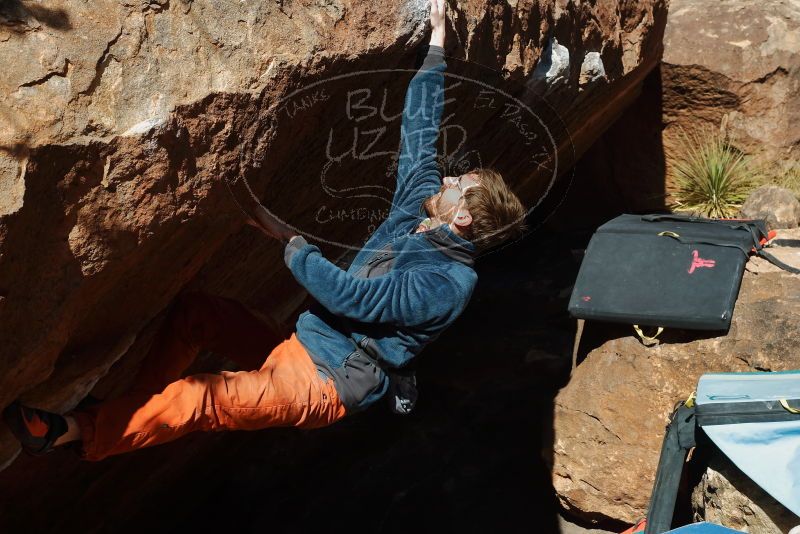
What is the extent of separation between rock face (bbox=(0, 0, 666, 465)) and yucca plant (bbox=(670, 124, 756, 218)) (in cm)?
266

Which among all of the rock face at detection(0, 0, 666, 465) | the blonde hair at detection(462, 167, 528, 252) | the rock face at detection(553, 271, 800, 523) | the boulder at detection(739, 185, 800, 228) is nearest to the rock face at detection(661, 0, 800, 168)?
the boulder at detection(739, 185, 800, 228)

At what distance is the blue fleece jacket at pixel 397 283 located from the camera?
9.52ft

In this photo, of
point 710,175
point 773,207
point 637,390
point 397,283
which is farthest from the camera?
point 710,175

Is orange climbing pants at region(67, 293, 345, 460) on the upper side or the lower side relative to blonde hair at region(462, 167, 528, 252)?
lower

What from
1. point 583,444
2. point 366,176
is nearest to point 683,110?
point 583,444

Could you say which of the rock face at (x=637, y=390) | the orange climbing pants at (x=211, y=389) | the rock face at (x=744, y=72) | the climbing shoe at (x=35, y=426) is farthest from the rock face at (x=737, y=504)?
the rock face at (x=744, y=72)

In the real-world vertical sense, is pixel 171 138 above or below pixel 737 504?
above

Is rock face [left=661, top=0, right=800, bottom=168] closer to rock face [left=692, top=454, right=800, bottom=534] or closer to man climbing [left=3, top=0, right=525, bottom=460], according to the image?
rock face [left=692, top=454, right=800, bottom=534]

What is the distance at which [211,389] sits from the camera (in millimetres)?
2992

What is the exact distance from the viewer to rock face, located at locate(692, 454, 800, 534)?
3.61 m

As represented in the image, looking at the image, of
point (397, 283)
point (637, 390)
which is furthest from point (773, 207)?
point (397, 283)

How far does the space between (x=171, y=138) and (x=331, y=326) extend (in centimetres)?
89

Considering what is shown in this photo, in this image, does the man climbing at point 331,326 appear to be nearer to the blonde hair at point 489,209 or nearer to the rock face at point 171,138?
the blonde hair at point 489,209

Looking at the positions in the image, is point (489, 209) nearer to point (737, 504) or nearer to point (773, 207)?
point (737, 504)
